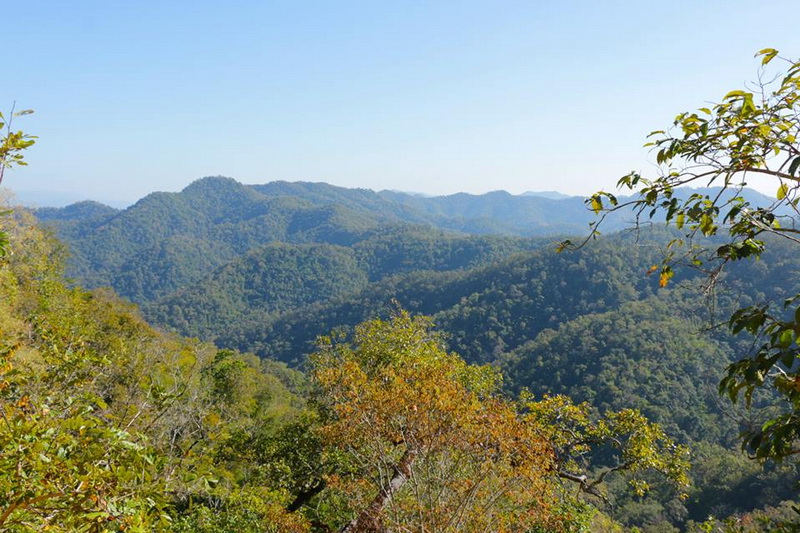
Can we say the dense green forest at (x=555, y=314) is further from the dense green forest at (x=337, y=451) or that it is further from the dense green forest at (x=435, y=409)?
the dense green forest at (x=337, y=451)

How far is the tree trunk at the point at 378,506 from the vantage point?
17.3 feet

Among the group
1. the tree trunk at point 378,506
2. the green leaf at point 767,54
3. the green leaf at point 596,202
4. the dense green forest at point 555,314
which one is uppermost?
the green leaf at point 767,54

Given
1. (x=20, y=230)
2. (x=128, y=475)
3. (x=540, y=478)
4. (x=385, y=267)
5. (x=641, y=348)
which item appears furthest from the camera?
(x=385, y=267)

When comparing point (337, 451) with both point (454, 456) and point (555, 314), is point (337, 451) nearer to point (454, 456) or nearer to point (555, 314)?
point (454, 456)

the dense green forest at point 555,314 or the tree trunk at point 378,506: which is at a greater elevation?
the tree trunk at point 378,506

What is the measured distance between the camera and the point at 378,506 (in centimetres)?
552

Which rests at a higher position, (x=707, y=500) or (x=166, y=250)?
(x=166, y=250)

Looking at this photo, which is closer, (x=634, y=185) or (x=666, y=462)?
(x=634, y=185)

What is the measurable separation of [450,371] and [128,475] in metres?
5.81

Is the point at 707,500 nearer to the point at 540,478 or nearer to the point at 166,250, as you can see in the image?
the point at 540,478

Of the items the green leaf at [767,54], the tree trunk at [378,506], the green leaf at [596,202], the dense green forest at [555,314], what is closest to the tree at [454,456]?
the tree trunk at [378,506]

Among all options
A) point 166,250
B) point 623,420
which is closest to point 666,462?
point 623,420

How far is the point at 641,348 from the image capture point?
56844 mm

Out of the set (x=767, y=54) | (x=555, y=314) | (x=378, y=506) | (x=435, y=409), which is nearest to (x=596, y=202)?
(x=767, y=54)
